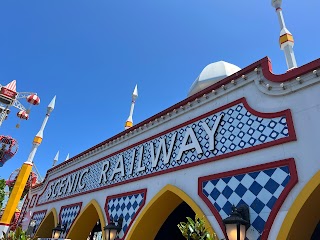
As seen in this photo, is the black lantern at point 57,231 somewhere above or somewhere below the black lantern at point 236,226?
above

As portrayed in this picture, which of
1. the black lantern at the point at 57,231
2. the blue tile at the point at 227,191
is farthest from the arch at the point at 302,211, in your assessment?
the black lantern at the point at 57,231

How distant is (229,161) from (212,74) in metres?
5.97

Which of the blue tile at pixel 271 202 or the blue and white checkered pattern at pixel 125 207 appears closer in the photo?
the blue tile at pixel 271 202

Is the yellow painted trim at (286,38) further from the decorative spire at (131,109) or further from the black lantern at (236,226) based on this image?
the decorative spire at (131,109)

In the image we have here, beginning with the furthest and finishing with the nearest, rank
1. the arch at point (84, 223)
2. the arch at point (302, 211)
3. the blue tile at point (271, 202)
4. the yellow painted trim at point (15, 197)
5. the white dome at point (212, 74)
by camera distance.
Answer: the yellow painted trim at point (15, 197) → the white dome at point (212, 74) → the arch at point (84, 223) → the blue tile at point (271, 202) → the arch at point (302, 211)

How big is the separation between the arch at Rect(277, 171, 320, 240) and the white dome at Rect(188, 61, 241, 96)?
22.3ft

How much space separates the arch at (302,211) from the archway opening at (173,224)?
4870 mm

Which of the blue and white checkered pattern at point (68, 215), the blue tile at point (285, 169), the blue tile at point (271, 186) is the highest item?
the blue and white checkered pattern at point (68, 215)

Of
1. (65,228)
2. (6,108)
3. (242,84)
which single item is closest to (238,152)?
(242,84)

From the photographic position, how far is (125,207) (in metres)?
8.66

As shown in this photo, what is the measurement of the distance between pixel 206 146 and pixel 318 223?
112 inches

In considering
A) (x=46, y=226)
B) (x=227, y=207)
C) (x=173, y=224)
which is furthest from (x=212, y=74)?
(x=46, y=226)

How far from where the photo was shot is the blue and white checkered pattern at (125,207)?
26.9ft

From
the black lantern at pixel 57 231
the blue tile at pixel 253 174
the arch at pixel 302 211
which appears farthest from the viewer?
the black lantern at pixel 57 231
